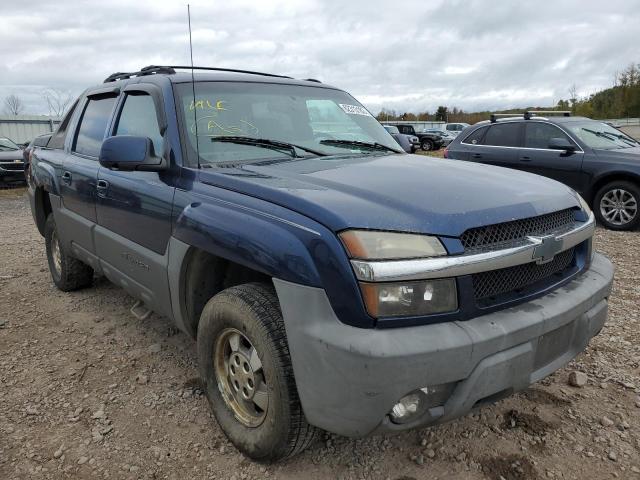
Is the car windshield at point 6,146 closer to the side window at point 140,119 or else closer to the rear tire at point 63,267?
the rear tire at point 63,267

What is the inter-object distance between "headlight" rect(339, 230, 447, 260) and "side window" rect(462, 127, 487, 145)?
24.2 feet

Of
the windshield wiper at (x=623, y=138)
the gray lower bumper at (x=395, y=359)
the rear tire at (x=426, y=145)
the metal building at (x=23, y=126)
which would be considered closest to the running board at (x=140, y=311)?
the gray lower bumper at (x=395, y=359)

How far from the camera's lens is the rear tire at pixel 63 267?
4.51 metres

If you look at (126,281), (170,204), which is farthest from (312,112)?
(126,281)

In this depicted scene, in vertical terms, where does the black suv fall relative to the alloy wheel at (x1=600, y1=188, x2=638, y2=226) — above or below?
above

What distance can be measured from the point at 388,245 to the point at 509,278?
0.58 metres

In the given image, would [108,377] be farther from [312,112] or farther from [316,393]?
[312,112]

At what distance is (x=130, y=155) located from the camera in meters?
2.68

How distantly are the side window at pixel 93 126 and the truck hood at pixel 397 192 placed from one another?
5.12 ft

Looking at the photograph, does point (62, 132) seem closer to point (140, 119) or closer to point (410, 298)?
point (140, 119)

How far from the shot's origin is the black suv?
23.5 ft

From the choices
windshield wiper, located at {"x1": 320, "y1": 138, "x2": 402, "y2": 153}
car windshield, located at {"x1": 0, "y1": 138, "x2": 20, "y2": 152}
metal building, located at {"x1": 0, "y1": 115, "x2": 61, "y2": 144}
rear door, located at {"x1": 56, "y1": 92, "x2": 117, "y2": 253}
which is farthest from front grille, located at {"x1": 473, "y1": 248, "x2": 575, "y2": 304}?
metal building, located at {"x1": 0, "y1": 115, "x2": 61, "y2": 144}

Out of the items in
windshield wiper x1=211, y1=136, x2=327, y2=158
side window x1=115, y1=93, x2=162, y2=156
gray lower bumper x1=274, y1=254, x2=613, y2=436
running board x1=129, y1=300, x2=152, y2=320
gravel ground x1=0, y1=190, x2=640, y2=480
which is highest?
side window x1=115, y1=93, x2=162, y2=156

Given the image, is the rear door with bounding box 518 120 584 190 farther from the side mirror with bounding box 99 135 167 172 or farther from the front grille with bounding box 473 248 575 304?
the side mirror with bounding box 99 135 167 172
